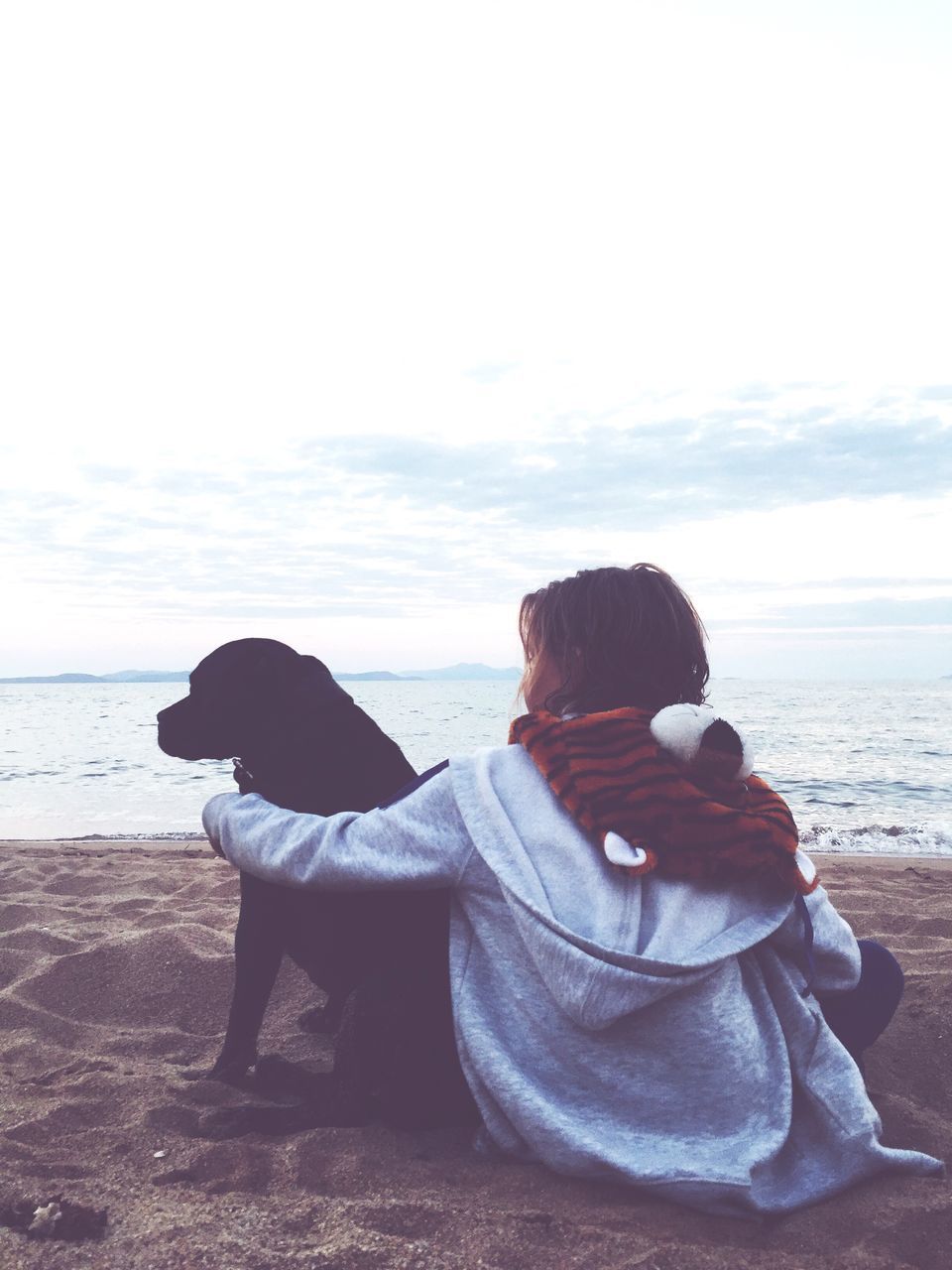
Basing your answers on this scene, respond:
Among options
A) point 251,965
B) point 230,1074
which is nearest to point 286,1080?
point 230,1074

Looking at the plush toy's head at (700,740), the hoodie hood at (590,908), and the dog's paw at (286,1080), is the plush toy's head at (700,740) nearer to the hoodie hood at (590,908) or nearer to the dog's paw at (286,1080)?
the hoodie hood at (590,908)

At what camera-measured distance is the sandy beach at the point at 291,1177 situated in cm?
179

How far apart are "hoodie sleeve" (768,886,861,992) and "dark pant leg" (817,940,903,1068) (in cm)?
13

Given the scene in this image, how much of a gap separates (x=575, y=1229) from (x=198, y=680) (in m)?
1.86

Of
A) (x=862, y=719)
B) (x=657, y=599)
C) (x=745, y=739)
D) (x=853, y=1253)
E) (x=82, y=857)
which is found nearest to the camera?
(x=853, y=1253)

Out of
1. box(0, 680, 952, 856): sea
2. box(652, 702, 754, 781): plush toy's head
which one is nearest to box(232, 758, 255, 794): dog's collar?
box(0, 680, 952, 856): sea

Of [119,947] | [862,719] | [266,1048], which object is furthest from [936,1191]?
[862,719]

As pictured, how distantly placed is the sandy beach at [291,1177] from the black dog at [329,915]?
6.1 inches

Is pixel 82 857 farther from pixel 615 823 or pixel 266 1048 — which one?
pixel 615 823

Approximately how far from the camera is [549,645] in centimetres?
228

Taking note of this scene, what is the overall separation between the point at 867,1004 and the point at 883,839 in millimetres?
6306

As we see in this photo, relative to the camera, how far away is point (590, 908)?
197 cm

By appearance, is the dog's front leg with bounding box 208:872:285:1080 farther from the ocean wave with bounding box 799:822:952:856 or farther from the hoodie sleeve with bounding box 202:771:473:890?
the ocean wave with bounding box 799:822:952:856

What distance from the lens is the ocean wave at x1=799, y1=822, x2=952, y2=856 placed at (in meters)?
7.80
